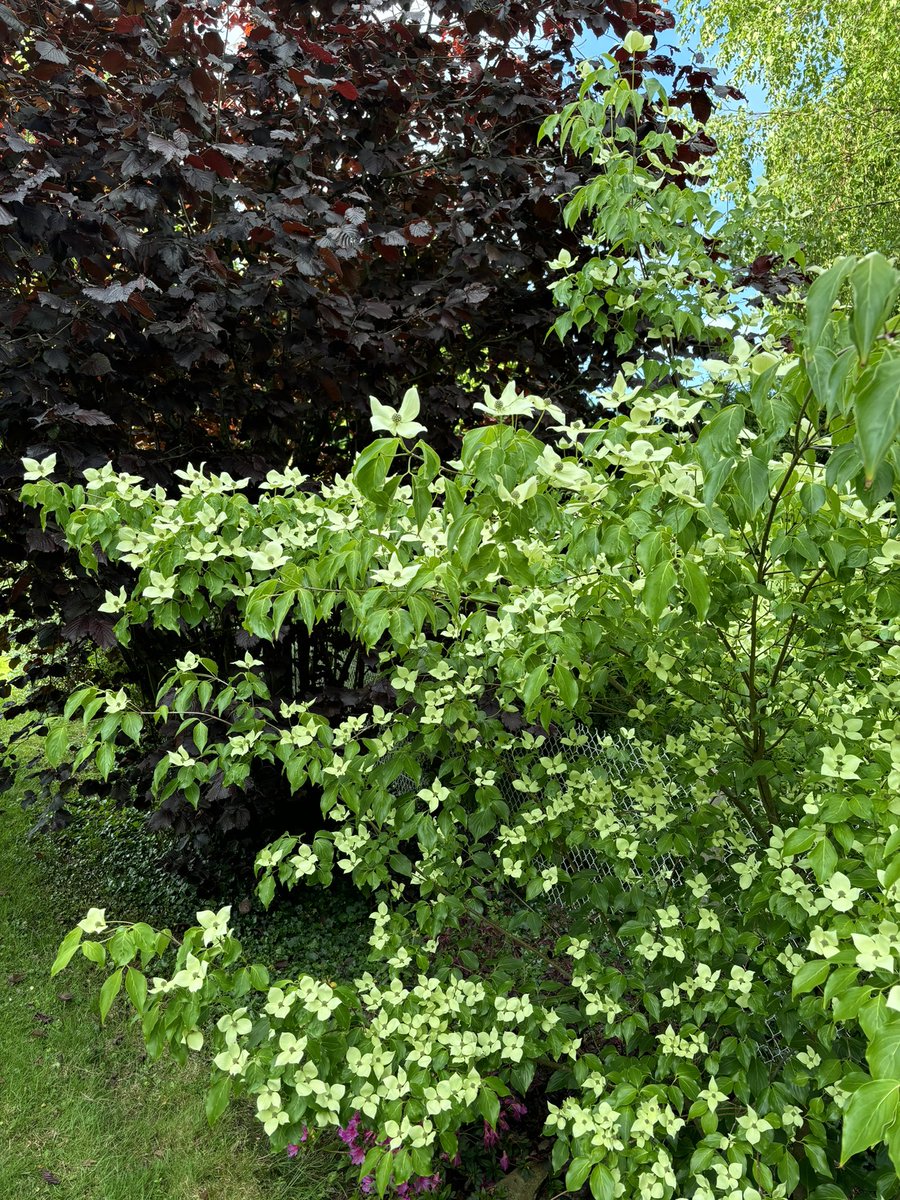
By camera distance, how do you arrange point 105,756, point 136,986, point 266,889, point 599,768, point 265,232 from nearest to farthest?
point 136,986 < point 105,756 < point 266,889 < point 599,768 < point 265,232

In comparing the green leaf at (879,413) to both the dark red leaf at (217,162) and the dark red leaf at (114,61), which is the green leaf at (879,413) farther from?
the dark red leaf at (114,61)

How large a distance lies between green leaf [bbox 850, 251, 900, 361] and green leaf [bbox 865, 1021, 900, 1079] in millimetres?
834

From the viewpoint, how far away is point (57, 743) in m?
1.71

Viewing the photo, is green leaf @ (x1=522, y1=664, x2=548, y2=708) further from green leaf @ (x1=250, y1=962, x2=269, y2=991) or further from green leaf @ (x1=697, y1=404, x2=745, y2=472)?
green leaf @ (x1=250, y1=962, x2=269, y2=991)

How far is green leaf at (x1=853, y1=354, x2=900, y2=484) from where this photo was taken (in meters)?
0.75

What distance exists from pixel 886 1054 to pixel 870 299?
2.86 ft

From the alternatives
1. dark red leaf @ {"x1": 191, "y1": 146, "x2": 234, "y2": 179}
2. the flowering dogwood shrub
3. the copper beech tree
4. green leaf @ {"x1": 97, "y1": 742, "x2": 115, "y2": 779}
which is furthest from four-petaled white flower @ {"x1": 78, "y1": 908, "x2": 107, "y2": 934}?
dark red leaf @ {"x1": 191, "y1": 146, "x2": 234, "y2": 179}

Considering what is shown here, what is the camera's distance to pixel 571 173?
3176 millimetres

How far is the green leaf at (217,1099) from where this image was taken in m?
1.61

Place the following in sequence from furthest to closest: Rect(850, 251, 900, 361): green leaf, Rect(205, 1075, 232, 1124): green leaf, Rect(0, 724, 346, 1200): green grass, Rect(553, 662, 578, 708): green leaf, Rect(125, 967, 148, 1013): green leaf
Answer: Rect(0, 724, 346, 1200): green grass < Rect(205, 1075, 232, 1124): green leaf < Rect(125, 967, 148, 1013): green leaf < Rect(553, 662, 578, 708): green leaf < Rect(850, 251, 900, 361): green leaf

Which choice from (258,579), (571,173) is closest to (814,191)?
(571,173)

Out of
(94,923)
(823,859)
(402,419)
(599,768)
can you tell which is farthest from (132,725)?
(823,859)

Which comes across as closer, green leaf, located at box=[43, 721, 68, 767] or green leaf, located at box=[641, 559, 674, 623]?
green leaf, located at box=[641, 559, 674, 623]

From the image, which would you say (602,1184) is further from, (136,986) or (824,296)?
(824,296)
